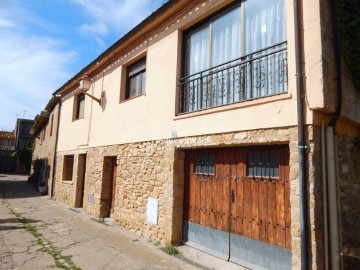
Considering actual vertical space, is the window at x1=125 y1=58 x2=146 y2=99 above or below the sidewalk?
above

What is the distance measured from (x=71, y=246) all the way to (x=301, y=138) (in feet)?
16.7

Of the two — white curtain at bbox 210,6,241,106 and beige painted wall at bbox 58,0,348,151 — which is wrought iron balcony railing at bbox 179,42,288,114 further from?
beige painted wall at bbox 58,0,348,151

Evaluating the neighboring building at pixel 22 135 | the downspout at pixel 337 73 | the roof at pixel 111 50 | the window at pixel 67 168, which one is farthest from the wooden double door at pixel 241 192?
the neighboring building at pixel 22 135

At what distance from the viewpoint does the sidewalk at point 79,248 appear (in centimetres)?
532

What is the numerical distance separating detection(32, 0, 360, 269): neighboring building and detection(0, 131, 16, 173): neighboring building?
32.8m

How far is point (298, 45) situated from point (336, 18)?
2.83ft

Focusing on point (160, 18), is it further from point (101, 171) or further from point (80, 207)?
point (80, 207)

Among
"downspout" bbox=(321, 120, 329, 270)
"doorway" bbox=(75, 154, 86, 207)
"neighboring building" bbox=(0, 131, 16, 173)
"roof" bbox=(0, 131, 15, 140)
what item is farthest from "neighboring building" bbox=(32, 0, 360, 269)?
"roof" bbox=(0, 131, 15, 140)

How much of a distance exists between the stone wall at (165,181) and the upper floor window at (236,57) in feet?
2.67

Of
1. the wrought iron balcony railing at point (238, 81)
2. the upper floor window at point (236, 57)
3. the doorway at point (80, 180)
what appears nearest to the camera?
the wrought iron balcony railing at point (238, 81)

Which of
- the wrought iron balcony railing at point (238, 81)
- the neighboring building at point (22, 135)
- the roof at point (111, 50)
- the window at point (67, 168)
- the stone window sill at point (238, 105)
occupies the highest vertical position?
the neighboring building at point (22, 135)

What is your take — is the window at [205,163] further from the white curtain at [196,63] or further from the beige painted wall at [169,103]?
the white curtain at [196,63]

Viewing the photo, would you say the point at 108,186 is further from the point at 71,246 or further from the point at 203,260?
the point at 203,260

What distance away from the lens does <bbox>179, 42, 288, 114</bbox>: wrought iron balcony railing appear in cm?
498
